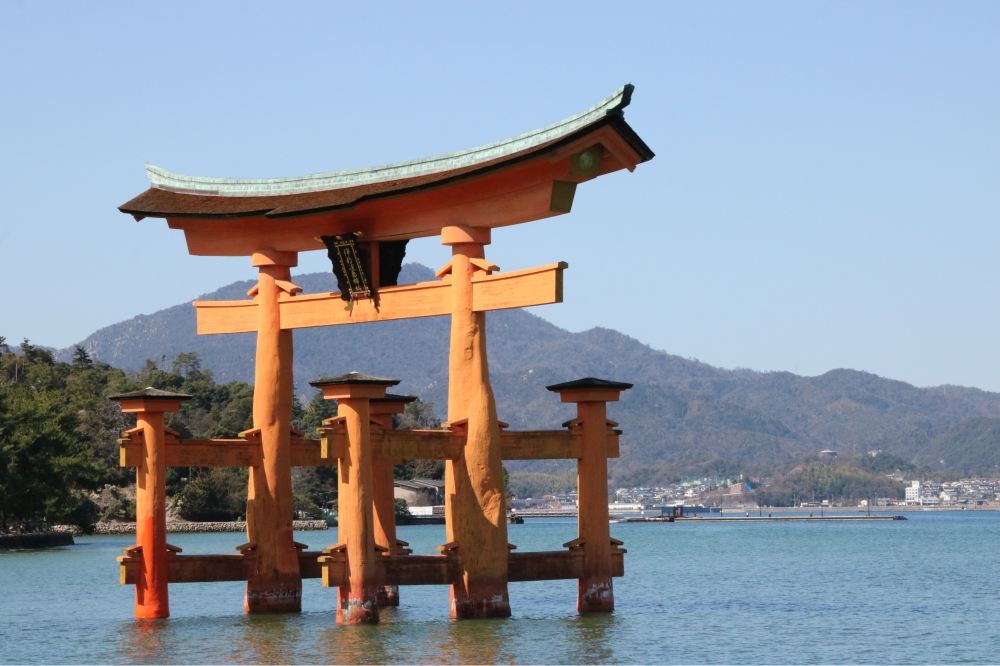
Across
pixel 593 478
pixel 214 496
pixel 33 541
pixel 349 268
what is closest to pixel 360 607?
pixel 593 478

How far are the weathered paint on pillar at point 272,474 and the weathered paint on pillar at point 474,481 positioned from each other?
3337 millimetres

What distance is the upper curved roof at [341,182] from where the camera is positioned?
17328mm

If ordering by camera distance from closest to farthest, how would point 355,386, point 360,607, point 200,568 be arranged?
point 355,386, point 360,607, point 200,568

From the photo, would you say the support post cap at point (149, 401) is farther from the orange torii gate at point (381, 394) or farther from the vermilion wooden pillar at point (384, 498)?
the vermilion wooden pillar at point (384, 498)

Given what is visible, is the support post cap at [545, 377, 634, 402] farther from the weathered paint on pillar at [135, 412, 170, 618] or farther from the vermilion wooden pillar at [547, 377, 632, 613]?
the weathered paint on pillar at [135, 412, 170, 618]

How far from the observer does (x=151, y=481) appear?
1903 centimetres

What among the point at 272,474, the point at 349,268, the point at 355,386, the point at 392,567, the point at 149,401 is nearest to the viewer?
the point at 355,386

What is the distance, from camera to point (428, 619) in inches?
808

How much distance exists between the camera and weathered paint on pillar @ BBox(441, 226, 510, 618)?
59.9 ft

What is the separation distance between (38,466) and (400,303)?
1247 inches

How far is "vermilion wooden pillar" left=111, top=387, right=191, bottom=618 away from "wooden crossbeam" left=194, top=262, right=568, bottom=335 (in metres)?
2.04

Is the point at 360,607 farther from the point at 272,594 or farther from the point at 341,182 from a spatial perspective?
the point at 341,182

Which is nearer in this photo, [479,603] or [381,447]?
[381,447]

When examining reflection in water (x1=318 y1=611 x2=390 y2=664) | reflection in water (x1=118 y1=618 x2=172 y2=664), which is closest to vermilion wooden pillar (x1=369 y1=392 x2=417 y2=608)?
reflection in water (x1=318 y1=611 x2=390 y2=664)
